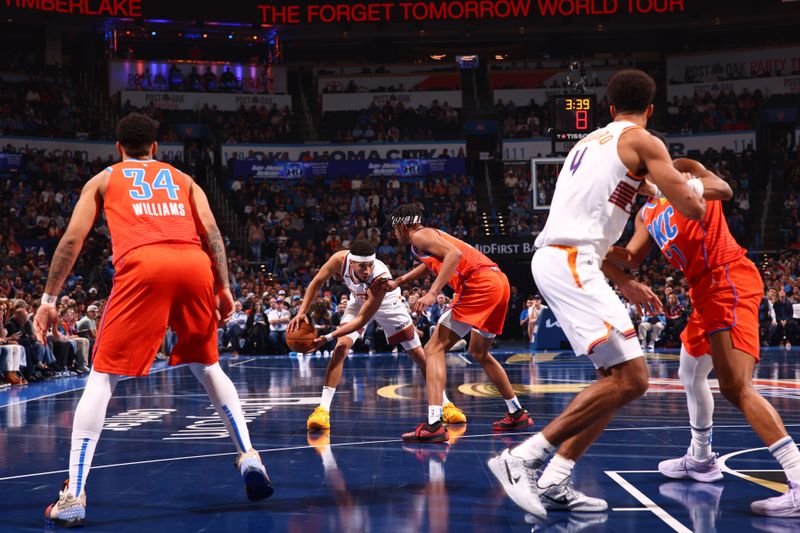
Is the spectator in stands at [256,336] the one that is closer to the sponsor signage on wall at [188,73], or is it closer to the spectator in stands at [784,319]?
the spectator in stands at [784,319]

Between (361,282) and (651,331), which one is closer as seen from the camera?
(361,282)

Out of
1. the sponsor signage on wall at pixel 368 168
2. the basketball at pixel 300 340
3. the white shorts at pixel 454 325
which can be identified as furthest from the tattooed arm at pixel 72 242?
the sponsor signage on wall at pixel 368 168

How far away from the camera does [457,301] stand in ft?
24.0

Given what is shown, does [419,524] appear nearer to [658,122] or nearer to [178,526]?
[178,526]

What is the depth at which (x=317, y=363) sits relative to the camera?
16.1 meters

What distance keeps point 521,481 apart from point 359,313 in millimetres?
3444

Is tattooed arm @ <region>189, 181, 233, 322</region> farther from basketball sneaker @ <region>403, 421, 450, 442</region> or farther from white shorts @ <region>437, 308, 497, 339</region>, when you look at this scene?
white shorts @ <region>437, 308, 497, 339</region>

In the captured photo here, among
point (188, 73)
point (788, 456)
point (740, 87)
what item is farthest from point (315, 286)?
point (740, 87)

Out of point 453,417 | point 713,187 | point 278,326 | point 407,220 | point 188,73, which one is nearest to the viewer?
point 713,187

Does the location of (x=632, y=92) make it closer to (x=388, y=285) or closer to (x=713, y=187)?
(x=713, y=187)

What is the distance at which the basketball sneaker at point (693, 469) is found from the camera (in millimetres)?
5102

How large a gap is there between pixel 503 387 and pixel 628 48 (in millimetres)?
31043

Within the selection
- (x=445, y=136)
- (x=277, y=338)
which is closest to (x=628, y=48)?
(x=445, y=136)

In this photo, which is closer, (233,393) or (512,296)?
(233,393)
